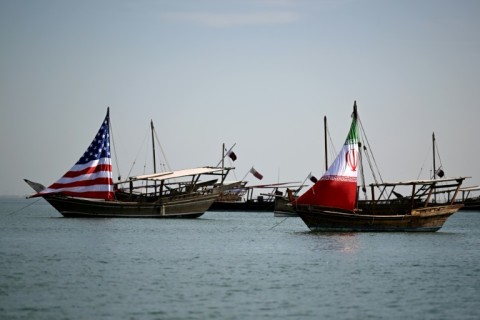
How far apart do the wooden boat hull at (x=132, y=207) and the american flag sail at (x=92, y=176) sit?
186 centimetres

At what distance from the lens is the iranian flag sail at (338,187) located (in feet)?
228

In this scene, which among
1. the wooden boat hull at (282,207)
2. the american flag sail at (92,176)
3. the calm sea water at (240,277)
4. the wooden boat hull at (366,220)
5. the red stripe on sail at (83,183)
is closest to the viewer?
the calm sea water at (240,277)

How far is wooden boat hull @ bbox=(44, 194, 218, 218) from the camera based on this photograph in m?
97.1

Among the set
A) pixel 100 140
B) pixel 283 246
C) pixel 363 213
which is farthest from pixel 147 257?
A: pixel 100 140

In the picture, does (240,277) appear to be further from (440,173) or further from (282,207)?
(440,173)

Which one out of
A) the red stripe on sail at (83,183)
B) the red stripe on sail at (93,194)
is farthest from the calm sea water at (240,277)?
the red stripe on sail at (93,194)

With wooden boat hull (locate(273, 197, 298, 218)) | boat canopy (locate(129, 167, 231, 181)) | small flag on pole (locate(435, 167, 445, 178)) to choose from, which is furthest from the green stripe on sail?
small flag on pole (locate(435, 167, 445, 178))

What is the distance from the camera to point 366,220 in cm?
7112

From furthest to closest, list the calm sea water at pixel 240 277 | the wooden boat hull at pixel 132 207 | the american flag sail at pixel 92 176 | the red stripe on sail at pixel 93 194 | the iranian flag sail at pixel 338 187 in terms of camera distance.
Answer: the wooden boat hull at pixel 132 207 < the red stripe on sail at pixel 93 194 < the american flag sail at pixel 92 176 < the iranian flag sail at pixel 338 187 < the calm sea water at pixel 240 277

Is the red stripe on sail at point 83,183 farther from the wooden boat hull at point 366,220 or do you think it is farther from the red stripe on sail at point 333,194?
the red stripe on sail at point 333,194

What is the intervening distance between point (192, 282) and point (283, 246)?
2310 cm

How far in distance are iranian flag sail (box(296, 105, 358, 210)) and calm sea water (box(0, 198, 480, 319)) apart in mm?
2824

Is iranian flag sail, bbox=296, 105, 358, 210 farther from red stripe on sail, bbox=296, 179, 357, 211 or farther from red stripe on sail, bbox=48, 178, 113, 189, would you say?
red stripe on sail, bbox=48, 178, 113, 189

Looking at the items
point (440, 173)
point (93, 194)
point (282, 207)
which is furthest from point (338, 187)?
point (440, 173)
